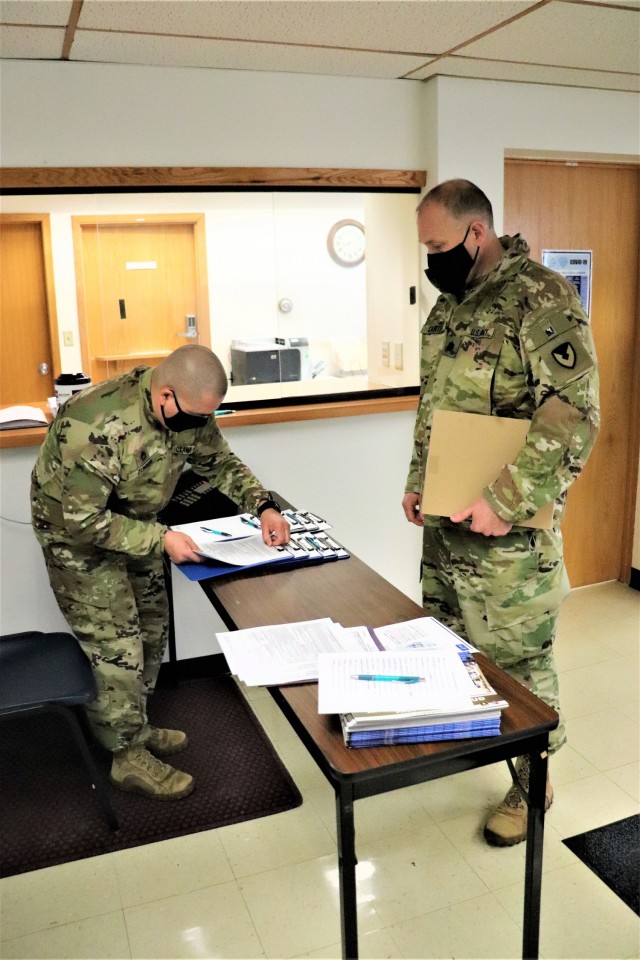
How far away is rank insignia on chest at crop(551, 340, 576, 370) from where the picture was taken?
1850mm

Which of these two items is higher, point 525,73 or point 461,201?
point 525,73

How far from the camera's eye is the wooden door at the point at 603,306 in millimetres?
3439

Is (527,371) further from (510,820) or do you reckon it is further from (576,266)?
(576,266)

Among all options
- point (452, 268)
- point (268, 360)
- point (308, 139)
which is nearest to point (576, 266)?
point (308, 139)

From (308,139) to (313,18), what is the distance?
716 mm

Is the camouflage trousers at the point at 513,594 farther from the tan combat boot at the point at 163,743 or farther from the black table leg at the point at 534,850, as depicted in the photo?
the tan combat boot at the point at 163,743

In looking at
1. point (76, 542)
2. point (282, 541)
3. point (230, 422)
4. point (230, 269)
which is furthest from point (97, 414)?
point (230, 269)

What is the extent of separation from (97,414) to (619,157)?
105 inches

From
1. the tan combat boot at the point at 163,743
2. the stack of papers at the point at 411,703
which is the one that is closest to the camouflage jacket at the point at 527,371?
the stack of papers at the point at 411,703

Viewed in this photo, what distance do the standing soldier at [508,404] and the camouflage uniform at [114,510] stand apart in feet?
2.16

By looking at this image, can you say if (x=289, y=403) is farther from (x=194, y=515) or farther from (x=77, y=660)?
(x=77, y=660)

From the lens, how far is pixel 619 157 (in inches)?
135

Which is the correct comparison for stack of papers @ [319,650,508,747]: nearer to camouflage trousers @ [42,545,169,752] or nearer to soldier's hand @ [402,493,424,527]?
soldier's hand @ [402,493,424,527]

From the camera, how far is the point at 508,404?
2.01 metres
